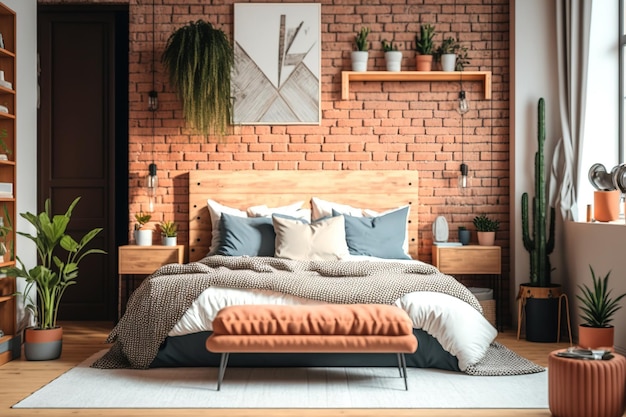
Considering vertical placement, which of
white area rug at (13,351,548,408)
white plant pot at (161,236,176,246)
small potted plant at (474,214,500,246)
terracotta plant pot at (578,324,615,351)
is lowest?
white area rug at (13,351,548,408)

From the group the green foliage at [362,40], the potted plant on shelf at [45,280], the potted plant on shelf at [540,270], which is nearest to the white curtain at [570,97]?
the potted plant on shelf at [540,270]

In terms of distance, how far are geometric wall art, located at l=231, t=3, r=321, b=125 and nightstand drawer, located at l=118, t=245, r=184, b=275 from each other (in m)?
1.34

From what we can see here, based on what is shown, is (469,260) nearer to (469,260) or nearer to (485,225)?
(469,260)

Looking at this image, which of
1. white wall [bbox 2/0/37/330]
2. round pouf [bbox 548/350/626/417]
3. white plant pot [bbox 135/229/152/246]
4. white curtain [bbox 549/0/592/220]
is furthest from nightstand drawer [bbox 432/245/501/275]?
white wall [bbox 2/0/37/330]

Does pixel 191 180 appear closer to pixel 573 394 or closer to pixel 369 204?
pixel 369 204

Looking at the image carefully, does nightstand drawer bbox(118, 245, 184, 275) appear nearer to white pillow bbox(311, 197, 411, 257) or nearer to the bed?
the bed

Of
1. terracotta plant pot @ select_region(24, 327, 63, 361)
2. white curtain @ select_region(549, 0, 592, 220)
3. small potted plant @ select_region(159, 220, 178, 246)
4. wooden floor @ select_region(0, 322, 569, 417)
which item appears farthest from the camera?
small potted plant @ select_region(159, 220, 178, 246)

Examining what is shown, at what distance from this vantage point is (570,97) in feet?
20.6

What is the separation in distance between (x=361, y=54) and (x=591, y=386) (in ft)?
12.6

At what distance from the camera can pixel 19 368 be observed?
16.4 ft

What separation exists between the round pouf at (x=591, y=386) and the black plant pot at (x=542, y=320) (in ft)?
7.87

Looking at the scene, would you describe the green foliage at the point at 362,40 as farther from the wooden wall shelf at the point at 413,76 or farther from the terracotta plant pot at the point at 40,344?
the terracotta plant pot at the point at 40,344

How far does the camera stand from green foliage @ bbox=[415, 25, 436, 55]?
22.0ft

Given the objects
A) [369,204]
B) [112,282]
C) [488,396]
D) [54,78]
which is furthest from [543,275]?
[54,78]
